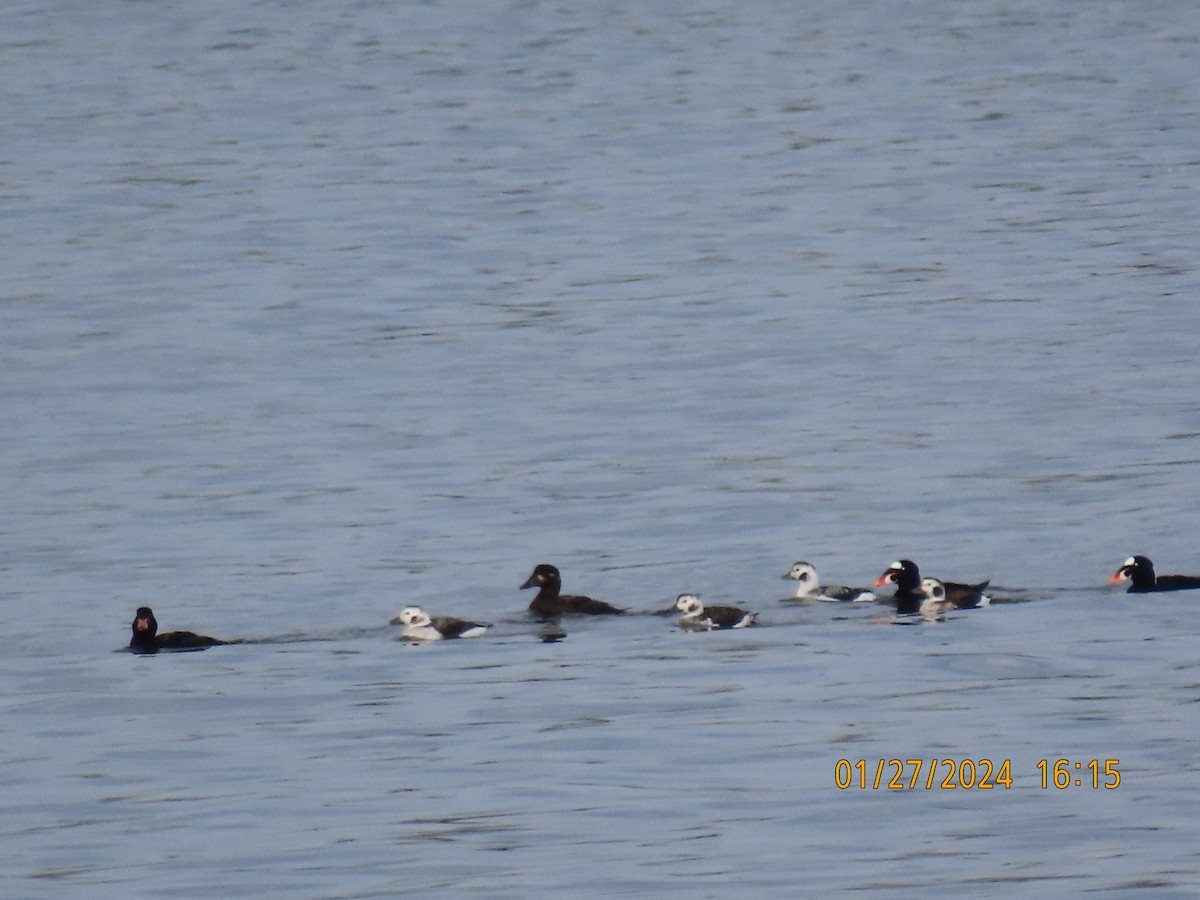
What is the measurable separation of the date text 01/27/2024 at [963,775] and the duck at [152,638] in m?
6.32

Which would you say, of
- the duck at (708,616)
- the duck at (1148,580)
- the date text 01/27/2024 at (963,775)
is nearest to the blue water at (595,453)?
the date text 01/27/2024 at (963,775)

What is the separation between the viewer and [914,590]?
67.6ft

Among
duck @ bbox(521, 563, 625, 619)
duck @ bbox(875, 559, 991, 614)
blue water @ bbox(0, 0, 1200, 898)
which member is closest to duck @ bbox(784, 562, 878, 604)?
duck @ bbox(875, 559, 991, 614)

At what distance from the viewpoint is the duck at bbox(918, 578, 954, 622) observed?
786 inches

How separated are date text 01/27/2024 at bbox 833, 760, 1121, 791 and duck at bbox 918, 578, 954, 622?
14.2ft

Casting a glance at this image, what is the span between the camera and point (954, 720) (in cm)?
1664

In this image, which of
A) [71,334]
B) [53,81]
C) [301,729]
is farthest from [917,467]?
[53,81]

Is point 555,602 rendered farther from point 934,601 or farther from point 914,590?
point 934,601

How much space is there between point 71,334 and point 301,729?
66.1 ft

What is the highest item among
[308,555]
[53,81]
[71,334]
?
[53,81]

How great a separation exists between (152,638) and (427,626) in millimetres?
2189

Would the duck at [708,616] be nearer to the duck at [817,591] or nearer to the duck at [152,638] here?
the duck at [817,591]

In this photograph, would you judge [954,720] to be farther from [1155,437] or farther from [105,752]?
[1155,437]

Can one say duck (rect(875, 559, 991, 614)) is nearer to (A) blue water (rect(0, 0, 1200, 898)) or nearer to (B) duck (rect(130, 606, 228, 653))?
(A) blue water (rect(0, 0, 1200, 898))
